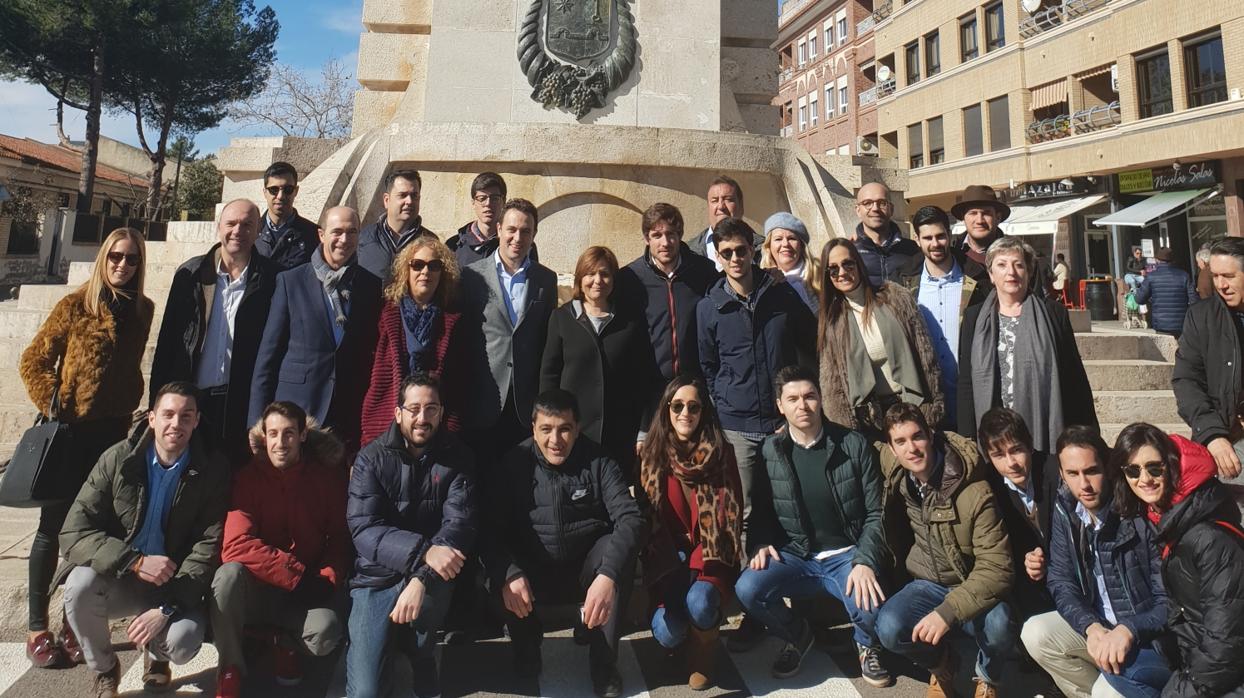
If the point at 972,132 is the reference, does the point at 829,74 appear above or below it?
above

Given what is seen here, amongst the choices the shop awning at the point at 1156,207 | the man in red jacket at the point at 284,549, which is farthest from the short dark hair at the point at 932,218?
the shop awning at the point at 1156,207

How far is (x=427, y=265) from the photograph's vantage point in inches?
137

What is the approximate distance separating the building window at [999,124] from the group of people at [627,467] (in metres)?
24.8

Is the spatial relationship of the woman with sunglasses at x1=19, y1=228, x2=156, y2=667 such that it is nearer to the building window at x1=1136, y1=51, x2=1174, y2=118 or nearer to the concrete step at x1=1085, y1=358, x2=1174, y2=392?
the concrete step at x1=1085, y1=358, x2=1174, y2=392

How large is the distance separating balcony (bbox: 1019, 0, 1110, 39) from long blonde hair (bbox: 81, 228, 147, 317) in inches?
1009

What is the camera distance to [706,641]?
3080 millimetres

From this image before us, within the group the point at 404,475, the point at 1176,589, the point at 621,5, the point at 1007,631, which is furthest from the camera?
the point at 621,5

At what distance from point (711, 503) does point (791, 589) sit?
19.8 inches

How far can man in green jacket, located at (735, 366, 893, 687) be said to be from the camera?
319 cm

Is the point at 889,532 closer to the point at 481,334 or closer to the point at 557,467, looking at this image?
the point at 557,467

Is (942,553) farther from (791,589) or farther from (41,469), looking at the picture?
(41,469)

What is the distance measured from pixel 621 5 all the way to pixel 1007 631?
715 centimetres

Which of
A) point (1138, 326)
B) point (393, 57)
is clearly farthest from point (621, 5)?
point (1138, 326)

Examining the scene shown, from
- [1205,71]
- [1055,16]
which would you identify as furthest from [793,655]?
[1055,16]
